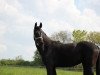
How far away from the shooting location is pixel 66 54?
39.4 feet

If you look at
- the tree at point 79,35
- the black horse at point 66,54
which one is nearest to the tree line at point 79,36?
the tree at point 79,35

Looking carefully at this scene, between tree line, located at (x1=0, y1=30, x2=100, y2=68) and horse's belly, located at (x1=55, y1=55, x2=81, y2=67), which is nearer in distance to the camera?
horse's belly, located at (x1=55, y1=55, x2=81, y2=67)

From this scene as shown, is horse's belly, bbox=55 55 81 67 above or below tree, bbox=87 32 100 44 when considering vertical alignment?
below

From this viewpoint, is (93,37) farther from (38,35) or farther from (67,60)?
(38,35)

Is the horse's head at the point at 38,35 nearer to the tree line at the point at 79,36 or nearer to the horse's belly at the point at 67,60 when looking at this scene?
the horse's belly at the point at 67,60

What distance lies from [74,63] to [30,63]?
60898 millimetres

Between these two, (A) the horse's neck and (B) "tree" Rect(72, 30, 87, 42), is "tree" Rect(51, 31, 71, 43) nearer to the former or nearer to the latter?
(B) "tree" Rect(72, 30, 87, 42)

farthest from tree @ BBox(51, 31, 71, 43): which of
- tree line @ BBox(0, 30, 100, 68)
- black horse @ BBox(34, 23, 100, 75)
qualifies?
black horse @ BBox(34, 23, 100, 75)

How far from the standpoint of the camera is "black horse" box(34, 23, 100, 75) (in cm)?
1200

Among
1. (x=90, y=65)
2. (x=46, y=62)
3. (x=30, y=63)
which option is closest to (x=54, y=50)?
Answer: (x=46, y=62)

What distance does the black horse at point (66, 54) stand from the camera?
1200 centimetres

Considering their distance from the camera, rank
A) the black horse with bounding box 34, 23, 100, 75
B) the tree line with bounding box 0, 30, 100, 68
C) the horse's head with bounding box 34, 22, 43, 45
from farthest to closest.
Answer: the tree line with bounding box 0, 30, 100, 68 → the black horse with bounding box 34, 23, 100, 75 → the horse's head with bounding box 34, 22, 43, 45

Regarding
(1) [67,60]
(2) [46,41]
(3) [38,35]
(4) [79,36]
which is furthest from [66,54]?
(4) [79,36]

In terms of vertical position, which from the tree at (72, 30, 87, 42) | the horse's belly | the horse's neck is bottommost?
the horse's belly
